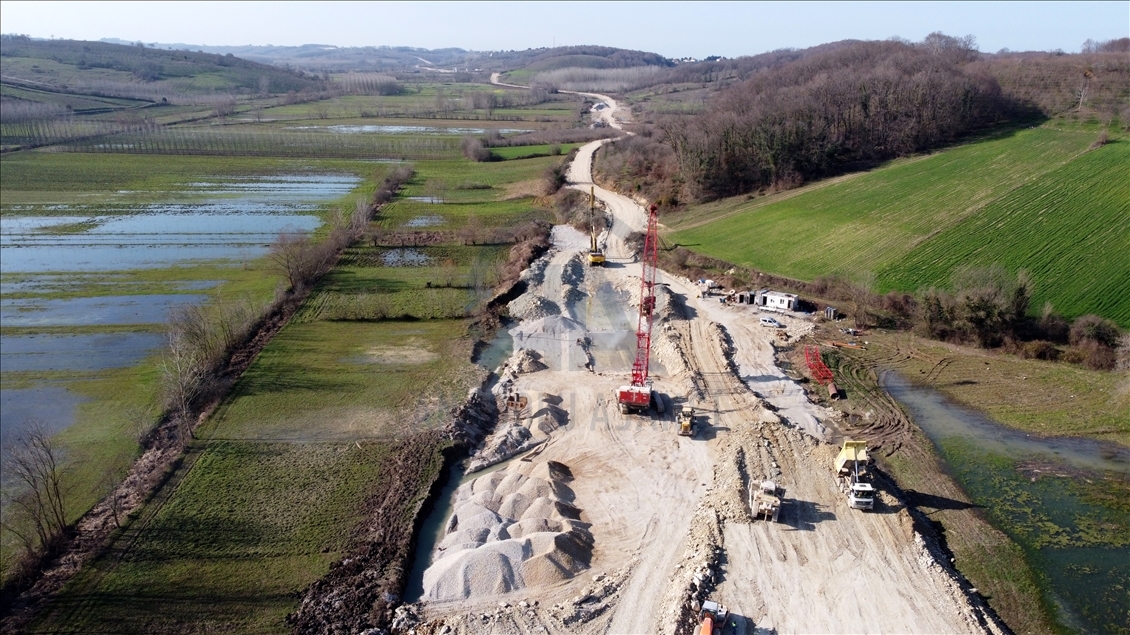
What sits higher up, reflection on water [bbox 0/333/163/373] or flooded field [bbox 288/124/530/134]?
flooded field [bbox 288/124/530/134]

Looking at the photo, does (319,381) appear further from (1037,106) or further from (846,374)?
(1037,106)

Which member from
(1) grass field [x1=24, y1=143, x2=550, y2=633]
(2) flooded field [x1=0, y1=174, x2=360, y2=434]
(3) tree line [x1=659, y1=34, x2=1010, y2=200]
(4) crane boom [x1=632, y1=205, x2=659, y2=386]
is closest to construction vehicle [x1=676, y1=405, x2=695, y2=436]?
(4) crane boom [x1=632, y1=205, x2=659, y2=386]

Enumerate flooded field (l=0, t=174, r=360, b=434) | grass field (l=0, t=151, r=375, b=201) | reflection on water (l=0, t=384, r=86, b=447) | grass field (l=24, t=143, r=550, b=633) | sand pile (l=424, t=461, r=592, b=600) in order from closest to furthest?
1. grass field (l=24, t=143, r=550, b=633)
2. sand pile (l=424, t=461, r=592, b=600)
3. reflection on water (l=0, t=384, r=86, b=447)
4. flooded field (l=0, t=174, r=360, b=434)
5. grass field (l=0, t=151, r=375, b=201)

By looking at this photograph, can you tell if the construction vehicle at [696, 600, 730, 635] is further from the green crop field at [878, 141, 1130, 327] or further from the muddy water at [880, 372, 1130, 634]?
the green crop field at [878, 141, 1130, 327]

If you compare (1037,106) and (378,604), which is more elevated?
(1037,106)

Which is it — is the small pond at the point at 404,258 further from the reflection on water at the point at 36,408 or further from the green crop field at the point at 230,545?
the green crop field at the point at 230,545

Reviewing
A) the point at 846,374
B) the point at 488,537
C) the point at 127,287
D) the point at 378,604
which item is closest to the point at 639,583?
the point at 488,537

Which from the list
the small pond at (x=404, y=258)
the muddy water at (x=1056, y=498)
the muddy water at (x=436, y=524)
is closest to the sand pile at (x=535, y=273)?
the small pond at (x=404, y=258)

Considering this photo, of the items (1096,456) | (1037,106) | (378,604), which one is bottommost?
(378,604)

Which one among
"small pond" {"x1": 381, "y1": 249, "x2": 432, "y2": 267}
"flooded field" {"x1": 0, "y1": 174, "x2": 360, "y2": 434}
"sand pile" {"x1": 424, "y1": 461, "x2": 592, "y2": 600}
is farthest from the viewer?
"small pond" {"x1": 381, "y1": 249, "x2": 432, "y2": 267}
